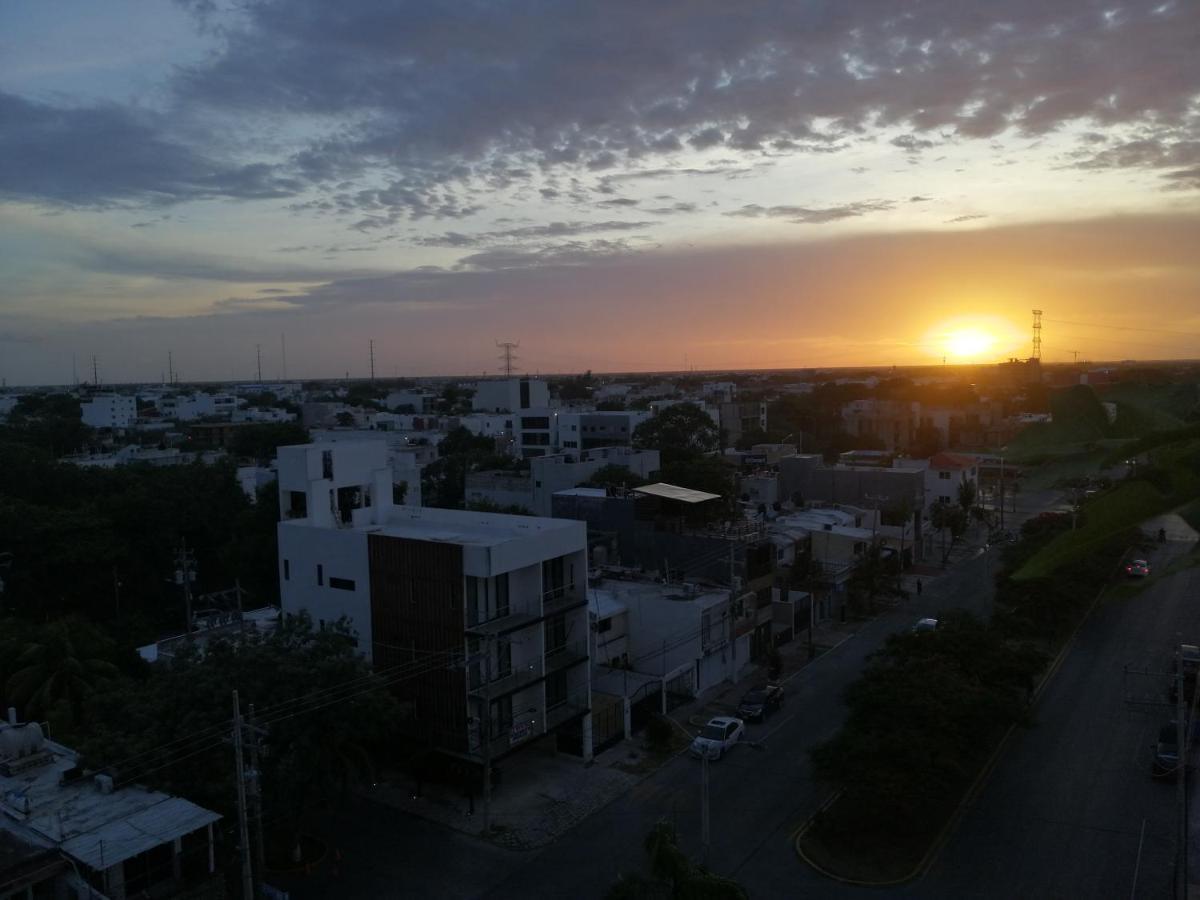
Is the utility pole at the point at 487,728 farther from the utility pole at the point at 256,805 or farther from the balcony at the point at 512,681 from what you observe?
the utility pole at the point at 256,805

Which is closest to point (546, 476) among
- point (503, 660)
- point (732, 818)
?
point (503, 660)

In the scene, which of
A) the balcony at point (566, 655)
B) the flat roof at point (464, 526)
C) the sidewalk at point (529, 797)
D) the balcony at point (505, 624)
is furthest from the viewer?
the balcony at point (566, 655)

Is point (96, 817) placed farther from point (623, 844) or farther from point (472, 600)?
point (623, 844)

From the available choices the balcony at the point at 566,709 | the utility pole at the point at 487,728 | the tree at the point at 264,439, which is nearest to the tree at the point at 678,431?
the tree at the point at 264,439

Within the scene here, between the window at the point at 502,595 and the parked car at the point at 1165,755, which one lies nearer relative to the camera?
the parked car at the point at 1165,755

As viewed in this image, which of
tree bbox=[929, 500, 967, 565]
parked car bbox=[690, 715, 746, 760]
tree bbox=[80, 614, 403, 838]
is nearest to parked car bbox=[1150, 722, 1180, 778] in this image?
parked car bbox=[690, 715, 746, 760]
